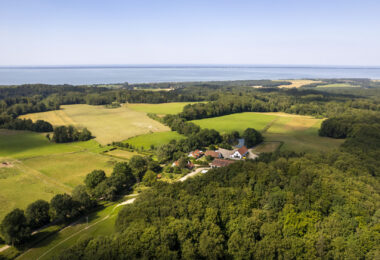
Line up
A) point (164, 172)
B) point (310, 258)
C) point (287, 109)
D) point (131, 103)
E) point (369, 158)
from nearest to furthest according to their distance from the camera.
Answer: point (310, 258) < point (369, 158) < point (164, 172) < point (287, 109) < point (131, 103)

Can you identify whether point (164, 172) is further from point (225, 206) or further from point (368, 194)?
point (368, 194)

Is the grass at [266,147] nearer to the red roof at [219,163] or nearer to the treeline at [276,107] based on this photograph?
the red roof at [219,163]

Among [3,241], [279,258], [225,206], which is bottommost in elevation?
[3,241]

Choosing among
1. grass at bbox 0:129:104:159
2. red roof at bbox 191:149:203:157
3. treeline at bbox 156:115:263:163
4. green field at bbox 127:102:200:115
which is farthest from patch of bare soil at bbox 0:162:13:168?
green field at bbox 127:102:200:115

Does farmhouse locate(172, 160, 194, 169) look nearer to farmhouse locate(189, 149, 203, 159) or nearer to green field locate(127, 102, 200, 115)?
farmhouse locate(189, 149, 203, 159)

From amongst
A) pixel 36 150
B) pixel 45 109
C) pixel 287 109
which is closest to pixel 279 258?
pixel 36 150

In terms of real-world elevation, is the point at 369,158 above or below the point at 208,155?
above

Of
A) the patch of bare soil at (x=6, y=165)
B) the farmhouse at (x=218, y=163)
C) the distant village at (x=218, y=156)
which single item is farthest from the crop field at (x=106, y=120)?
the farmhouse at (x=218, y=163)

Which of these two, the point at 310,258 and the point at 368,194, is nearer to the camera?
the point at 310,258
